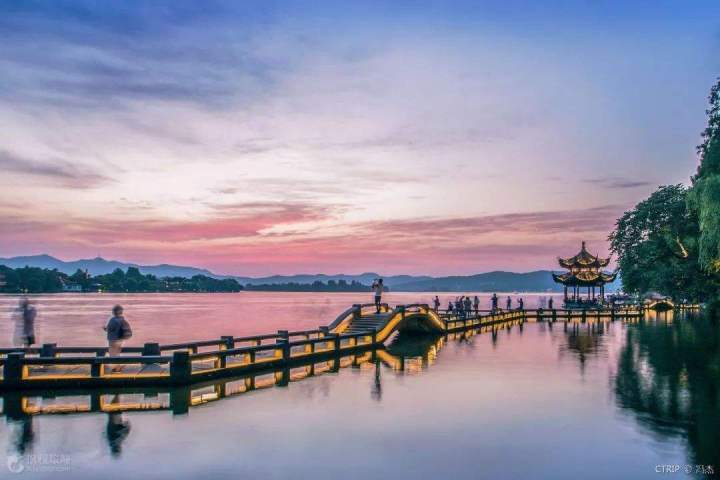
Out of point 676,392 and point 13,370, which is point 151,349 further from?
point 676,392

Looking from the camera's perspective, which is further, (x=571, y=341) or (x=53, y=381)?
(x=571, y=341)

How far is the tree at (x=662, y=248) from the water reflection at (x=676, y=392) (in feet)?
17.3

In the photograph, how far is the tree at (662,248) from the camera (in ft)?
110

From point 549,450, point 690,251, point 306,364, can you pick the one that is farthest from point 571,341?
point 549,450

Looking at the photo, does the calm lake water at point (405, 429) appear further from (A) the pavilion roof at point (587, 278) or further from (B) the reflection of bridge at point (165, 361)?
(A) the pavilion roof at point (587, 278)

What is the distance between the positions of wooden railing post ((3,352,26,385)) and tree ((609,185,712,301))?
29.1m

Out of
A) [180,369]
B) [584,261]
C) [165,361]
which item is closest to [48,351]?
[165,361]

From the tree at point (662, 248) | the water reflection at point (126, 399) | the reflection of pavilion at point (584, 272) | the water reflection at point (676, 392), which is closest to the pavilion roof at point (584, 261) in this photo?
the reflection of pavilion at point (584, 272)

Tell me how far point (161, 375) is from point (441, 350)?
14165 mm

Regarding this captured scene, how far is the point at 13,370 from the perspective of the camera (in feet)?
49.9

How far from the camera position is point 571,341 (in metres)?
31.8

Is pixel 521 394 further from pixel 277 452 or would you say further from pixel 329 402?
pixel 277 452

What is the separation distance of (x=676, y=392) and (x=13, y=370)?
17.2 metres

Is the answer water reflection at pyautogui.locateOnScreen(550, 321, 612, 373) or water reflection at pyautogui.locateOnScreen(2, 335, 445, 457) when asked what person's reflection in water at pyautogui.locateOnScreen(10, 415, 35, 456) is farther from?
water reflection at pyautogui.locateOnScreen(550, 321, 612, 373)
